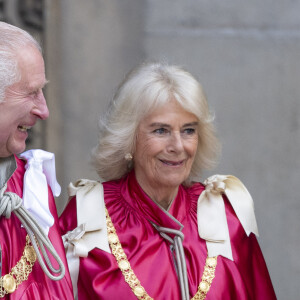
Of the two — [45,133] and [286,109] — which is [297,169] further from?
[45,133]

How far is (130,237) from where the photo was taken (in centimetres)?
338

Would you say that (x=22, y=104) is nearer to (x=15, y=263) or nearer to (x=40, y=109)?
(x=40, y=109)

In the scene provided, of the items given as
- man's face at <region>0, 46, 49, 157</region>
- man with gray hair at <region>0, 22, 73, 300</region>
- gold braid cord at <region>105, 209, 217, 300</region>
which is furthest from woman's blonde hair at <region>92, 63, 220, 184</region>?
man's face at <region>0, 46, 49, 157</region>

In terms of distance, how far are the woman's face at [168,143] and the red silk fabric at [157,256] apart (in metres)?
0.14

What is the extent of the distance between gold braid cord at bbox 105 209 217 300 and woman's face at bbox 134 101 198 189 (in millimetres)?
292

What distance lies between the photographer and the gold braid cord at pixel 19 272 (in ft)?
8.44

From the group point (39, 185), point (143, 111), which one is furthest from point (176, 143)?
point (39, 185)

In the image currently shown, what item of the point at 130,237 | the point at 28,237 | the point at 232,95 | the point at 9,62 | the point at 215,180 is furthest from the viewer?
the point at 232,95

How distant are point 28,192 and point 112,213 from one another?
2.50ft

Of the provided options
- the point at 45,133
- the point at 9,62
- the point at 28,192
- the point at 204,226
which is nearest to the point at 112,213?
the point at 204,226

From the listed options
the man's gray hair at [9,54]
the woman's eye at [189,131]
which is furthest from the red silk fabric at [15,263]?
the woman's eye at [189,131]

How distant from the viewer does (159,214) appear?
3.43 metres

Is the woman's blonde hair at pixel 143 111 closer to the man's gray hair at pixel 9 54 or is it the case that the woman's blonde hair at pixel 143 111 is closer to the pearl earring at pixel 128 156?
the pearl earring at pixel 128 156

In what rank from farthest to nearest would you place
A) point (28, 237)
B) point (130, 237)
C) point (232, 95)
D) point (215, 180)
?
point (232, 95), point (215, 180), point (130, 237), point (28, 237)
